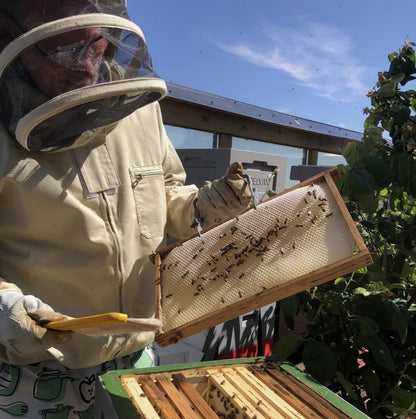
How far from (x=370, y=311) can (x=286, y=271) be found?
0.65 m

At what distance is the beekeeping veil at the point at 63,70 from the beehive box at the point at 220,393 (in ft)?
2.58

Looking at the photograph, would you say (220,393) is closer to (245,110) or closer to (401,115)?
(401,115)

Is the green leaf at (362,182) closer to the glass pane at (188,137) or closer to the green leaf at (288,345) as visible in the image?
the green leaf at (288,345)

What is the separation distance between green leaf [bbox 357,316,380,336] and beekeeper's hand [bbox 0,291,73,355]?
108cm

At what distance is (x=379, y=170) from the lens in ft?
5.24

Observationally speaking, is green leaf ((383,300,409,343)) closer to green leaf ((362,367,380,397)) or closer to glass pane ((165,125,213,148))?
green leaf ((362,367,380,397))

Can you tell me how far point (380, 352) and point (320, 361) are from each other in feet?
0.77

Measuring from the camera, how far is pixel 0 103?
1.23m

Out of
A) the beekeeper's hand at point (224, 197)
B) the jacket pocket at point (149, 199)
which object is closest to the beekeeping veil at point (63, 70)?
the jacket pocket at point (149, 199)

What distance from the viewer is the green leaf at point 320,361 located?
1.56m

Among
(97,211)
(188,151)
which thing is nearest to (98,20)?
(97,211)

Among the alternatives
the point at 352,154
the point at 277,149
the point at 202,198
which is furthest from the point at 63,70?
the point at 277,149

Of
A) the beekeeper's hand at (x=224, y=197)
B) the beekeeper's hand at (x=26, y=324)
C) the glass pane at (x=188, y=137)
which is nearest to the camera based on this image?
the beekeeper's hand at (x=26, y=324)

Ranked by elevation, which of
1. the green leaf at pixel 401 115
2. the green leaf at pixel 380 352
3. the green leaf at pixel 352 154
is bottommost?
the green leaf at pixel 380 352
